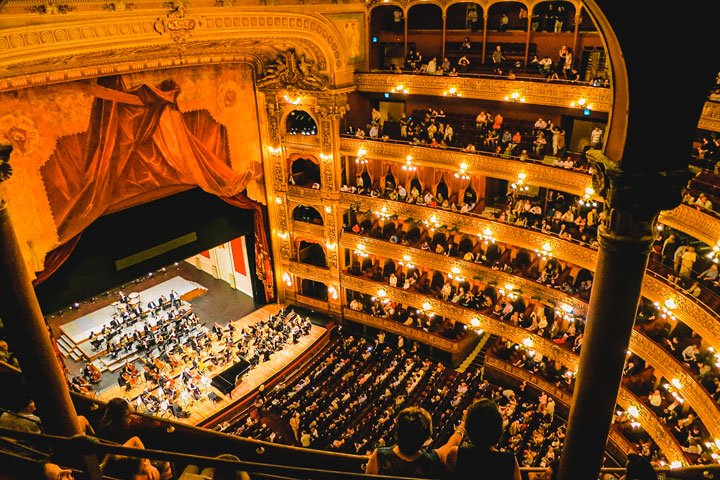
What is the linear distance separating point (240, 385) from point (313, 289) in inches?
284

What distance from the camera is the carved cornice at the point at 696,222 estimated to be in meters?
14.5

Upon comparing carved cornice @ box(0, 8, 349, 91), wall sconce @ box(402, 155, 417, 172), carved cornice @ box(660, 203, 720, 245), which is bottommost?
wall sconce @ box(402, 155, 417, 172)

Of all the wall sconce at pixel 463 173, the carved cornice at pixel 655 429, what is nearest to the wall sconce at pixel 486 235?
the wall sconce at pixel 463 173

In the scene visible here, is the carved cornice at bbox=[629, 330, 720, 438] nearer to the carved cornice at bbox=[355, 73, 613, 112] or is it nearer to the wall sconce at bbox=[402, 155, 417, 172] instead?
the carved cornice at bbox=[355, 73, 613, 112]

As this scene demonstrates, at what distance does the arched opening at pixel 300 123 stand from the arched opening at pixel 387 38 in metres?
4.09

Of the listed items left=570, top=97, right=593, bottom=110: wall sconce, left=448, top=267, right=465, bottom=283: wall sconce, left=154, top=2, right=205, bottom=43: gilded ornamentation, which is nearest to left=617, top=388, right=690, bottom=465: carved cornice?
left=448, top=267, right=465, bottom=283: wall sconce

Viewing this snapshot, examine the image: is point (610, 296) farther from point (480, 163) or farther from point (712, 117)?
point (480, 163)

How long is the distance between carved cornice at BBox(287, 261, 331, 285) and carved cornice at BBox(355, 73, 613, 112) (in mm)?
9185

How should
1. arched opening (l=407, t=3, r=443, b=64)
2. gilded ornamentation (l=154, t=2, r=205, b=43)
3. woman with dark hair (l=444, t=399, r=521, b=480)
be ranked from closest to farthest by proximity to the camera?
woman with dark hair (l=444, t=399, r=521, b=480)
gilded ornamentation (l=154, t=2, r=205, b=43)
arched opening (l=407, t=3, r=443, b=64)

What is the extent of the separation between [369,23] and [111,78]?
448 inches

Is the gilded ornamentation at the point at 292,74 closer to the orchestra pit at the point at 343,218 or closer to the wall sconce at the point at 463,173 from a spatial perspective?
the orchestra pit at the point at 343,218

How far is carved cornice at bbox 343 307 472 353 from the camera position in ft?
76.5

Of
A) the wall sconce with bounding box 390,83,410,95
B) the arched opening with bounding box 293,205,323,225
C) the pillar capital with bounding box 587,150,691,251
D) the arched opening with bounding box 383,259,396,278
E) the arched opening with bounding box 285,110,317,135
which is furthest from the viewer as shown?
the arched opening with bounding box 293,205,323,225

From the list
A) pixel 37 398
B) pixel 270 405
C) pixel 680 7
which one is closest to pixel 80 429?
pixel 37 398
